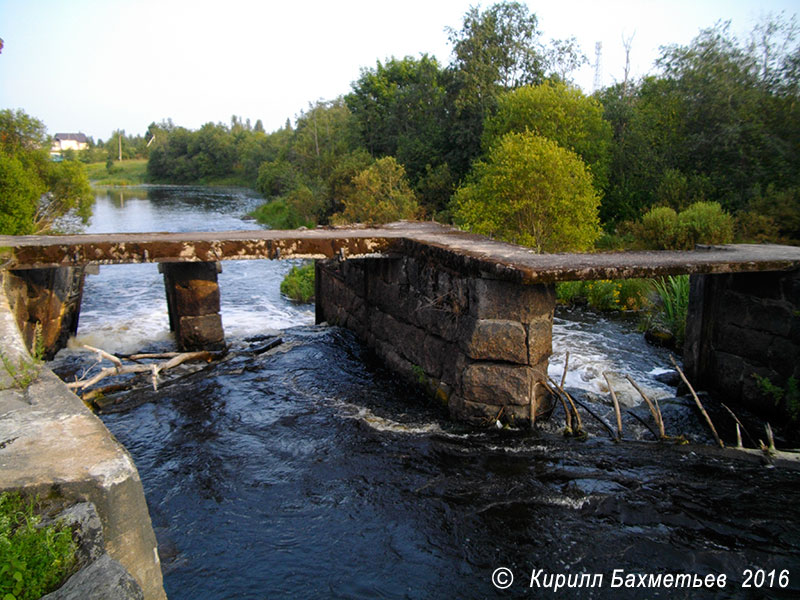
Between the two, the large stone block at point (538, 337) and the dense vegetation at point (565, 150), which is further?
the dense vegetation at point (565, 150)

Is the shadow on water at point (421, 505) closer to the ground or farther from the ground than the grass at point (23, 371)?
closer to the ground

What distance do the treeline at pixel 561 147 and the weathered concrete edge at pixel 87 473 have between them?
10.5 meters

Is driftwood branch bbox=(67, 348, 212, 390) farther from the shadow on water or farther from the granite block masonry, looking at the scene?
the granite block masonry

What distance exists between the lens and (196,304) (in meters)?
9.29

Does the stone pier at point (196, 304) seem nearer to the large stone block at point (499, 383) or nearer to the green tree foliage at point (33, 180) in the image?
the large stone block at point (499, 383)

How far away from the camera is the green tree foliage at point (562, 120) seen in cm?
1964

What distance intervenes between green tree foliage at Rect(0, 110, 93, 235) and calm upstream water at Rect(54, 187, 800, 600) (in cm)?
1224

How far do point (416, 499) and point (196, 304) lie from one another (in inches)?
220

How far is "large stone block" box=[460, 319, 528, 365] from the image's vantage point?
243 inches

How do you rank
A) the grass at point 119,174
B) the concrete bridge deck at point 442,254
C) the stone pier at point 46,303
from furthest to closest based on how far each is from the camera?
the grass at point 119,174, the stone pier at point 46,303, the concrete bridge deck at point 442,254

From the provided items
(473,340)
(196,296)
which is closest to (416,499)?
(473,340)

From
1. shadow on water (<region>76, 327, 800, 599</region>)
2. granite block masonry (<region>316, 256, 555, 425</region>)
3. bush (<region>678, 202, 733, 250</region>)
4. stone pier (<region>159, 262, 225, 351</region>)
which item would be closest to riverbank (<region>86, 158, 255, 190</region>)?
bush (<region>678, 202, 733, 250</region>)

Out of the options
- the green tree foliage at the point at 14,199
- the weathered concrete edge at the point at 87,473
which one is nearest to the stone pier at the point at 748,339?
the weathered concrete edge at the point at 87,473

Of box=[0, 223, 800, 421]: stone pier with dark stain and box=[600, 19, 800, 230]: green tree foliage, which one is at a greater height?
box=[600, 19, 800, 230]: green tree foliage
